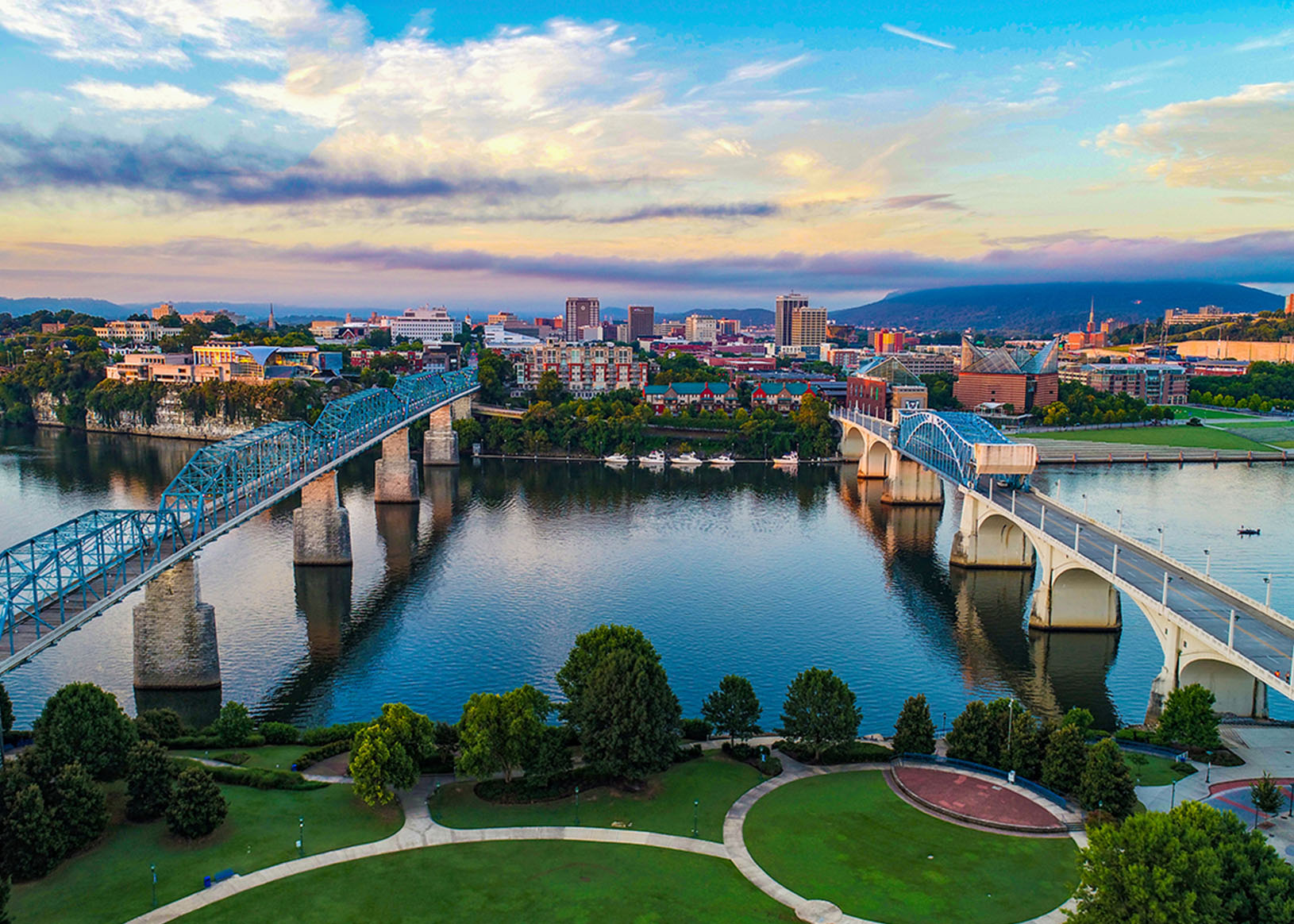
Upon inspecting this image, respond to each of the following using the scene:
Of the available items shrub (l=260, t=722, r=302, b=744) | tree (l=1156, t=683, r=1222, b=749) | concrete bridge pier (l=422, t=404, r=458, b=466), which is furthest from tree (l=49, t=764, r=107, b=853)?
concrete bridge pier (l=422, t=404, r=458, b=466)

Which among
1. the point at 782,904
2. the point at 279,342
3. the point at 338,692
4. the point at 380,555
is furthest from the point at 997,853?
the point at 279,342

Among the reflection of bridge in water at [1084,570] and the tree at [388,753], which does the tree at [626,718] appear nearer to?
the tree at [388,753]

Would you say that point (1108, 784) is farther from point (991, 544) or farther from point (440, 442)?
point (440, 442)

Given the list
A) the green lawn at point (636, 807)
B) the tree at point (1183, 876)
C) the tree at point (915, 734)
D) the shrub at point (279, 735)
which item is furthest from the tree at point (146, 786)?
the tree at point (1183, 876)

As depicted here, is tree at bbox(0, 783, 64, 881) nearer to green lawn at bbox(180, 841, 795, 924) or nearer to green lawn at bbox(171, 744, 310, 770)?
green lawn at bbox(180, 841, 795, 924)

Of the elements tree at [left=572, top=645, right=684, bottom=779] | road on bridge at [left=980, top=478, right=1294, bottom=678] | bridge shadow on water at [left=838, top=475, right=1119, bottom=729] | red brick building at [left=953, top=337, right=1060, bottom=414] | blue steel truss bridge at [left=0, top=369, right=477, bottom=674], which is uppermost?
red brick building at [left=953, top=337, right=1060, bottom=414]

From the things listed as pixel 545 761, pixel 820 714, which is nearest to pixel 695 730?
pixel 820 714

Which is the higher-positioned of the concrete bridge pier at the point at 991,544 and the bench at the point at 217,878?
the concrete bridge pier at the point at 991,544
